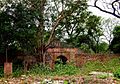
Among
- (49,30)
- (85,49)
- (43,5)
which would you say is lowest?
(85,49)

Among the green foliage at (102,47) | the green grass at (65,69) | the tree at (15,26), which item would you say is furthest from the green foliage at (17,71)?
the green foliage at (102,47)

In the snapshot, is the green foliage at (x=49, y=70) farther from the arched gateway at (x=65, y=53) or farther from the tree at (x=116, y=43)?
the tree at (x=116, y=43)

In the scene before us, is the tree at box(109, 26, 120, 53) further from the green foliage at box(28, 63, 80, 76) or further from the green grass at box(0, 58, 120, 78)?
the green foliage at box(28, 63, 80, 76)

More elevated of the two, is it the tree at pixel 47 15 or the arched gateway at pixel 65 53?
the tree at pixel 47 15

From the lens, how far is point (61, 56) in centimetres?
2916

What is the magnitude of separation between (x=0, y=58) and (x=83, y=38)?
17308 millimetres

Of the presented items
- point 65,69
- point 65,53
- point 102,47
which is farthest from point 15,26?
point 102,47

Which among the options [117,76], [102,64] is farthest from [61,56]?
[117,76]

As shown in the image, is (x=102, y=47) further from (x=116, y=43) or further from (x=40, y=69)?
(x=40, y=69)

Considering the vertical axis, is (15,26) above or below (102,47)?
above

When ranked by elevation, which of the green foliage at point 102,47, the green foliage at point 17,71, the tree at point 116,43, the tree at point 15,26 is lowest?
the green foliage at point 102,47

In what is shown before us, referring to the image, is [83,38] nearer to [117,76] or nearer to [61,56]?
[61,56]

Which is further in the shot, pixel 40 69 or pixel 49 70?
pixel 49 70

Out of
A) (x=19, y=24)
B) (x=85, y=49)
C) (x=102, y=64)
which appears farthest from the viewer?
(x=85, y=49)
